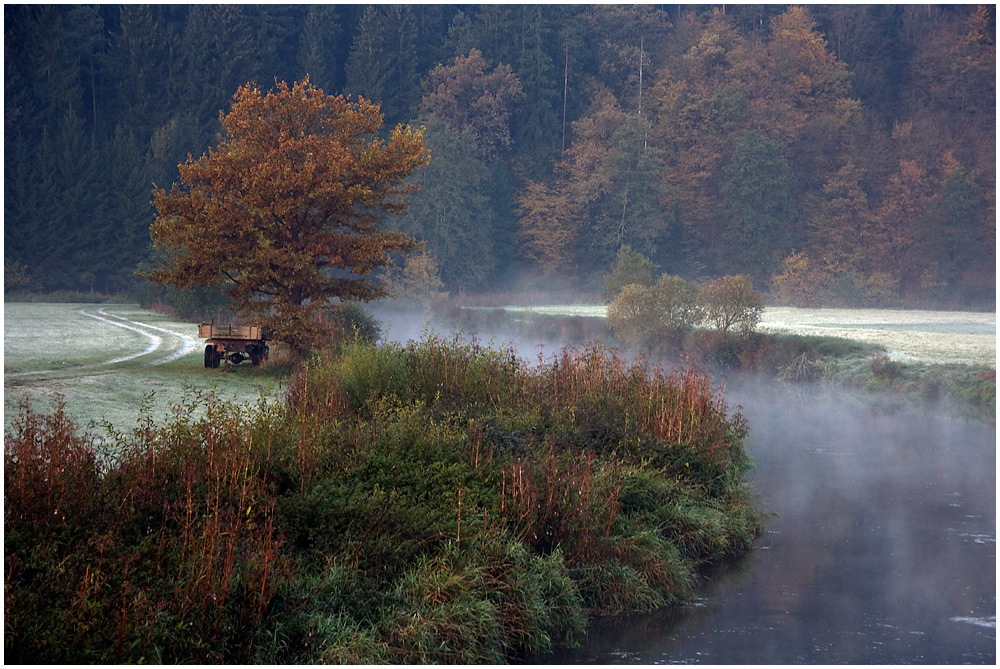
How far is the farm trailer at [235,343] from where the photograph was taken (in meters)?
24.1

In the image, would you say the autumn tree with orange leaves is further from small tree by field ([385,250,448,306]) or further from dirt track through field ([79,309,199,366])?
small tree by field ([385,250,448,306])

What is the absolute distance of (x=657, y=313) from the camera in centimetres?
3145

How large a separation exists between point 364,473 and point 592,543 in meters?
2.11

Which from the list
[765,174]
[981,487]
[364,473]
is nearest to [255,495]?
[364,473]

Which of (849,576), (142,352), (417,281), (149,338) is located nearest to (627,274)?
(149,338)

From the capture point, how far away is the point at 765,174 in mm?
60906

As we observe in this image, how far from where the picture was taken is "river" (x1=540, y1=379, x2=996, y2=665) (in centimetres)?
839

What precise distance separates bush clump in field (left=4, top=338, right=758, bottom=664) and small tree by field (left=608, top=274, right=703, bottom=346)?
18755 mm

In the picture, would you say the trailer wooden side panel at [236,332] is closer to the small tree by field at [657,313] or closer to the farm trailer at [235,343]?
the farm trailer at [235,343]

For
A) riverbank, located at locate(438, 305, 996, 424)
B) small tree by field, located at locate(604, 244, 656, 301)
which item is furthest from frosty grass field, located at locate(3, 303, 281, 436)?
small tree by field, located at locate(604, 244, 656, 301)

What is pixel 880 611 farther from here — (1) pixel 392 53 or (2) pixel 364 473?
(1) pixel 392 53

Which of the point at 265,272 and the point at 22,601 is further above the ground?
the point at 265,272

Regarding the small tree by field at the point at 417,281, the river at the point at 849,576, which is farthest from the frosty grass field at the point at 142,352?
the small tree by field at the point at 417,281

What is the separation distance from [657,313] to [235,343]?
504 inches
